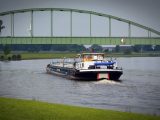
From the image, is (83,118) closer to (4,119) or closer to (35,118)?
(35,118)

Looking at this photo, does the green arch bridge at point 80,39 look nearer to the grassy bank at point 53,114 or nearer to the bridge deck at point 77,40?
the bridge deck at point 77,40

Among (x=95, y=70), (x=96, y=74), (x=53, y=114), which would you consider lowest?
(x=53, y=114)

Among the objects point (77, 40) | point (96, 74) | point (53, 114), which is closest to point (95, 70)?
point (96, 74)

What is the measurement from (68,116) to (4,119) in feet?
7.87

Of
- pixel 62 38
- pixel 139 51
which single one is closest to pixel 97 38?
pixel 62 38

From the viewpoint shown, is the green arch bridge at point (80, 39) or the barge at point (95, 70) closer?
the barge at point (95, 70)

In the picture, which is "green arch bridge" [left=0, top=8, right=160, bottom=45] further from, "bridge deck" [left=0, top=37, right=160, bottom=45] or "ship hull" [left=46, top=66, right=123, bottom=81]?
"ship hull" [left=46, top=66, right=123, bottom=81]

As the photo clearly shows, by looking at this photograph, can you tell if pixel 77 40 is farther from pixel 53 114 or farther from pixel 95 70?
pixel 53 114

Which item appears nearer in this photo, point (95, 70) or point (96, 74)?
point (95, 70)

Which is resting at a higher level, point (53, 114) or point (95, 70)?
point (95, 70)

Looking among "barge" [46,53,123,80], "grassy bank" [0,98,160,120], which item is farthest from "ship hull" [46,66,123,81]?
"grassy bank" [0,98,160,120]

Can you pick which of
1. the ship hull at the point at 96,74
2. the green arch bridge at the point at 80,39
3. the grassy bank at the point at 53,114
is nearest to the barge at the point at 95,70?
the ship hull at the point at 96,74

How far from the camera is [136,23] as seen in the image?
422ft

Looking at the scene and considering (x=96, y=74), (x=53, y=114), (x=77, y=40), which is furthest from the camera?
(x=77, y=40)
